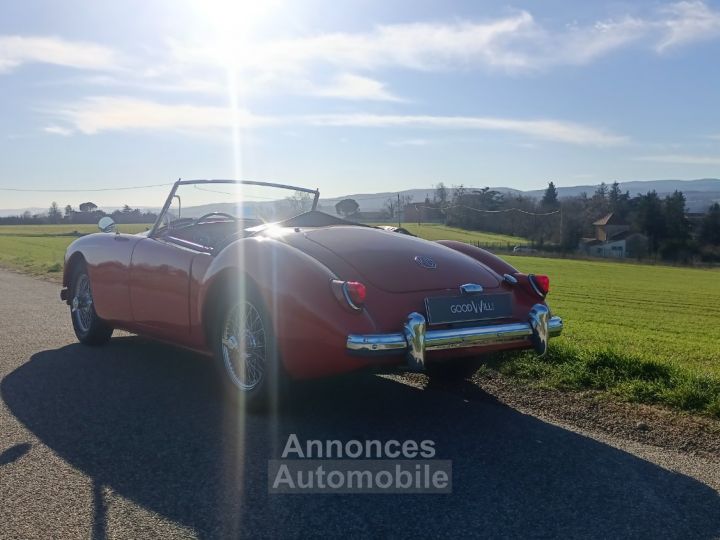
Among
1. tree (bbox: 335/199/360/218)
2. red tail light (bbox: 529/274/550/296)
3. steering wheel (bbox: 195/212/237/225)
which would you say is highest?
tree (bbox: 335/199/360/218)

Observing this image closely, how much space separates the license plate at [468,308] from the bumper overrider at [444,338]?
2.7 inches

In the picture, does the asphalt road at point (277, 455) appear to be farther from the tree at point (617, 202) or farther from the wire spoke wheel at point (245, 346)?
the tree at point (617, 202)

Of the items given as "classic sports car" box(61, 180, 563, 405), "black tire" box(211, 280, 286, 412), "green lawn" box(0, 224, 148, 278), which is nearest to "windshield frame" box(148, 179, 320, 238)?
"classic sports car" box(61, 180, 563, 405)

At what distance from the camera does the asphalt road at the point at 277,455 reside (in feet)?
8.68

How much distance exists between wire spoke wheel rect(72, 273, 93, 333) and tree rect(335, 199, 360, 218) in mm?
2236

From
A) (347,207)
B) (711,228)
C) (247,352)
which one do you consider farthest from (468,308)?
(711,228)

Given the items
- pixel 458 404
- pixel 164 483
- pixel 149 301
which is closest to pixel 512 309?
pixel 458 404

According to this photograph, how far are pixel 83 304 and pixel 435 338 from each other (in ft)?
12.5

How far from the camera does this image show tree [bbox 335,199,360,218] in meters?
5.99

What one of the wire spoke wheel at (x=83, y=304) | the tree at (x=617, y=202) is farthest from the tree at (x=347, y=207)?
the tree at (x=617, y=202)

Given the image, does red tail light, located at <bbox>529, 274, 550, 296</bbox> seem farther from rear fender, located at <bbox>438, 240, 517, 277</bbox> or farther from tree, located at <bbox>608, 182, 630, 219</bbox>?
tree, located at <bbox>608, 182, 630, 219</bbox>

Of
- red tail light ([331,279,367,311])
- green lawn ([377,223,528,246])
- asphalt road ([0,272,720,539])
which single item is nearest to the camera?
asphalt road ([0,272,720,539])

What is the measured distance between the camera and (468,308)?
3.98m

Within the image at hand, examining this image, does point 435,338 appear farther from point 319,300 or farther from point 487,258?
point 487,258
